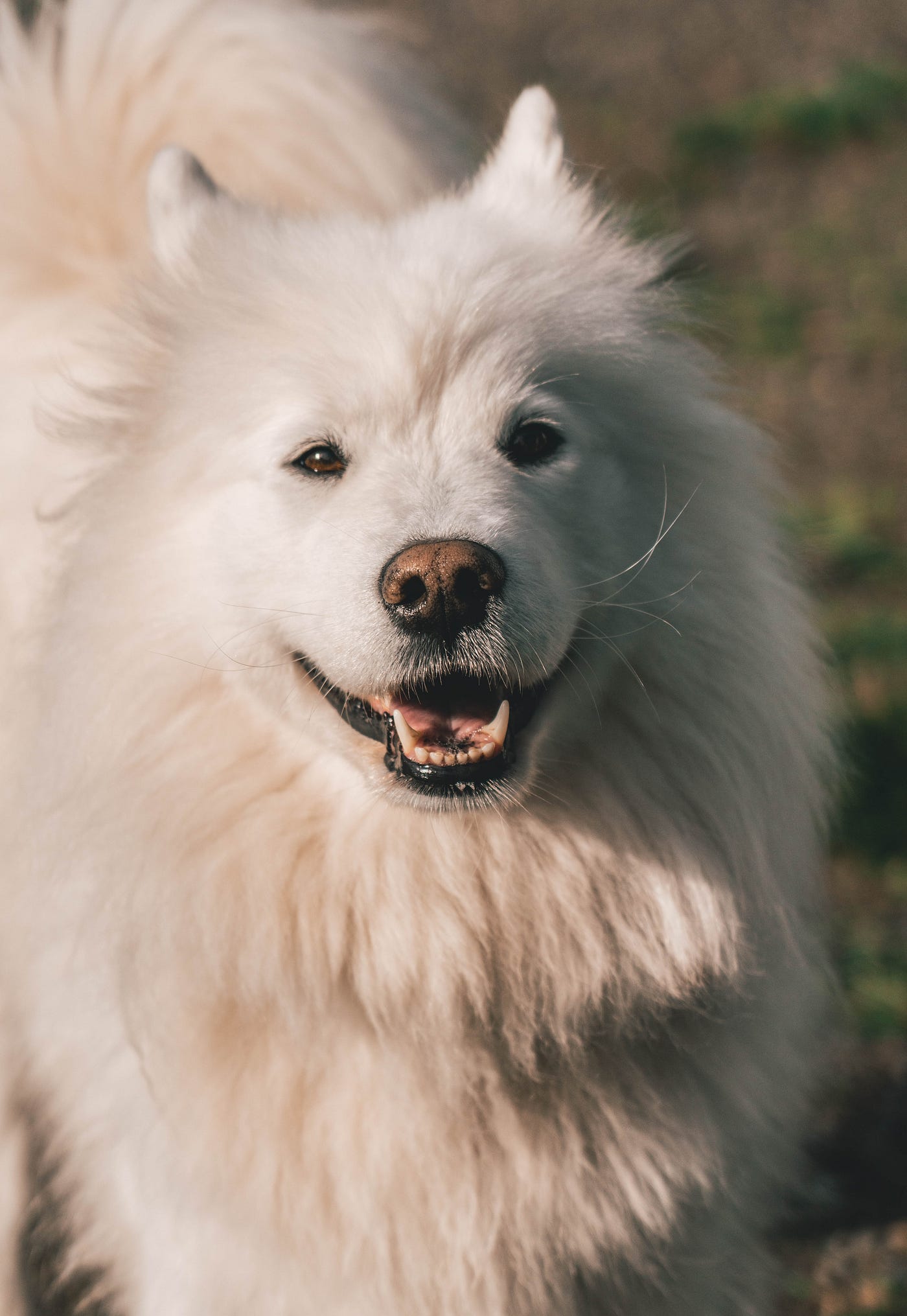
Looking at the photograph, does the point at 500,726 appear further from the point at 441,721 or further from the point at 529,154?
the point at 529,154

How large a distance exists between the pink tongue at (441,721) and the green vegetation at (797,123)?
8.28m

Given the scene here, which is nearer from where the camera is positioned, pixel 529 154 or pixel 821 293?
pixel 529 154

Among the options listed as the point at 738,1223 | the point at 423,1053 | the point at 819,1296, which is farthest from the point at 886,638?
the point at 423,1053

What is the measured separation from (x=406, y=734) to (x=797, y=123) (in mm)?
8934

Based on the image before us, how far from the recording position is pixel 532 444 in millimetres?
2164

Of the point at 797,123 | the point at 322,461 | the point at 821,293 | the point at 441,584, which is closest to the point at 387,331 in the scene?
the point at 322,461

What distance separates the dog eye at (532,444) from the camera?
Result: 2.13 meters

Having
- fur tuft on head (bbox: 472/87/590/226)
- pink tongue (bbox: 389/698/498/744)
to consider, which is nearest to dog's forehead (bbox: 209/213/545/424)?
fur tuft on head (bbox: 472/87/590/226)

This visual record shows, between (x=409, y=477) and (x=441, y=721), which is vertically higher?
(x=409, y=477)

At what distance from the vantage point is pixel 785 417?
6.82 m

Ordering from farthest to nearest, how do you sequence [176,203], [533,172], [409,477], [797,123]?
[797,123], [533,172], [176,203], [409,477]

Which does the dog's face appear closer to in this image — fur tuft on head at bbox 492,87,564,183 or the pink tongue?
the pink tongue

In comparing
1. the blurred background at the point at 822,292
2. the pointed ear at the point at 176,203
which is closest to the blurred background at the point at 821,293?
the blurred background at the point at 822,292

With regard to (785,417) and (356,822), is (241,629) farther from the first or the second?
(785,417)
